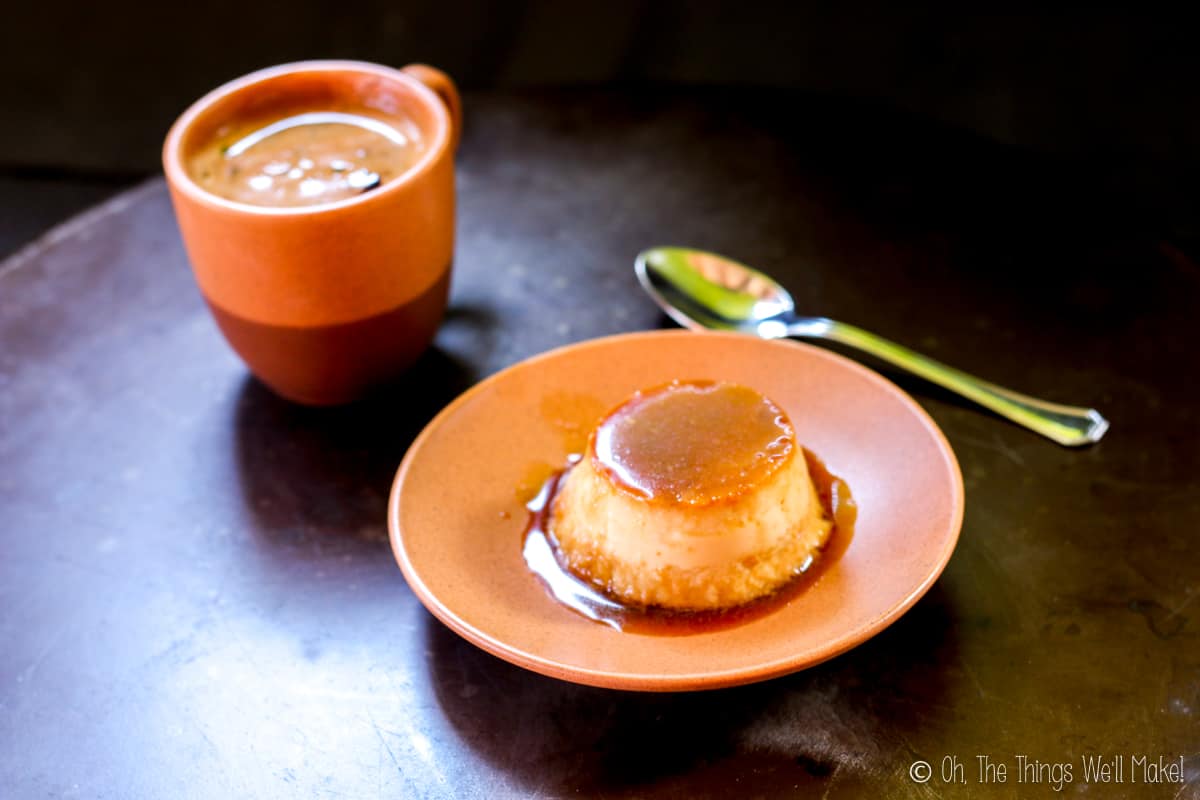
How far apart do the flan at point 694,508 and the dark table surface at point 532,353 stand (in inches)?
3.3

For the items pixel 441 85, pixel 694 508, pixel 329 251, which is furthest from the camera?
pixel 441 85

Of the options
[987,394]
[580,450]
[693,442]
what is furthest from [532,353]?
[987,394]

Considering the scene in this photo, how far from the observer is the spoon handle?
1045mm

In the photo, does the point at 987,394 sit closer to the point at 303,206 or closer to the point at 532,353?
the point at 532,353

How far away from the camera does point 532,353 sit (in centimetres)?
118

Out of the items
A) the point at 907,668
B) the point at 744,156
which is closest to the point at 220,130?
the point at 744,156

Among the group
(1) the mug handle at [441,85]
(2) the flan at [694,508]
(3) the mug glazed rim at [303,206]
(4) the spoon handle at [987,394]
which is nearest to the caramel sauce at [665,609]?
(2) the flan at [694,508]

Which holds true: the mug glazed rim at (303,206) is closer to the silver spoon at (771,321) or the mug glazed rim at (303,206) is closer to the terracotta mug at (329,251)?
the terracotta mug at (329,251)

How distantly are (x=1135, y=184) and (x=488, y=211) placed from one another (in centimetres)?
132

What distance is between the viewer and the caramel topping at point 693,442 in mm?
861

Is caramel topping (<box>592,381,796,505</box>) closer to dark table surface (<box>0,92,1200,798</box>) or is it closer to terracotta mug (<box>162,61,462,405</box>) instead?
dark table surface (<box>0,92,1200,798</box>)

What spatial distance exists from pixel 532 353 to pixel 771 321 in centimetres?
25

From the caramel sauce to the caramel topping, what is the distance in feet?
0.27

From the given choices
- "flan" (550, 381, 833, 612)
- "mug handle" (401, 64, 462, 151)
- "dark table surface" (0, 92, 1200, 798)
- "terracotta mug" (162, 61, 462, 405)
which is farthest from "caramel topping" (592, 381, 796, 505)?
"mug handle" (401, 64, 462, 151)
